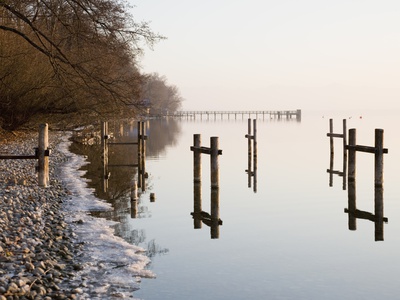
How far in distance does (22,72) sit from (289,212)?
36.9 feet

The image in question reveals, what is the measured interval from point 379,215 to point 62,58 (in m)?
11.9

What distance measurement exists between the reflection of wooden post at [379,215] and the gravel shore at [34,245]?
813 centimetres

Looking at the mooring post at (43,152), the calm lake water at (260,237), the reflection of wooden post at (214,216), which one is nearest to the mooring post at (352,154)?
the calm lake water at (260,237)

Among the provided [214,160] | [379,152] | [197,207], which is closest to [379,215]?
[379,152]

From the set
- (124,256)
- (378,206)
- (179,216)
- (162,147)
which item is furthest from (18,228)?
(162,147)

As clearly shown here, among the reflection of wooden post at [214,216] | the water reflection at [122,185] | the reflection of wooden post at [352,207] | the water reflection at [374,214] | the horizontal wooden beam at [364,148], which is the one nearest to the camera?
the water reflection at [122,185]

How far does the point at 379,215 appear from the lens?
1850cm

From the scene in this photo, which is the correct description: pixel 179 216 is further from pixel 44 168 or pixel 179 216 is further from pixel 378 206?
pixel 378 206

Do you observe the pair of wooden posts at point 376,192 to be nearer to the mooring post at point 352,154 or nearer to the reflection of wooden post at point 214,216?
the mooring post at point 352,154

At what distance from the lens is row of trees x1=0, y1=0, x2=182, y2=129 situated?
18.1 meters

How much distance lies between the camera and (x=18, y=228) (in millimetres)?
11344

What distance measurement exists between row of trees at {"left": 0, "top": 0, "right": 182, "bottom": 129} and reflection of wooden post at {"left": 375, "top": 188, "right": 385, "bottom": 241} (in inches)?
337

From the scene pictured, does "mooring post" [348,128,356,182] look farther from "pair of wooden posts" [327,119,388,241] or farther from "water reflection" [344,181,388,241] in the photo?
"water reflection" [344,181,388,241]

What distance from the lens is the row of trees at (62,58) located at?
1812 cm
